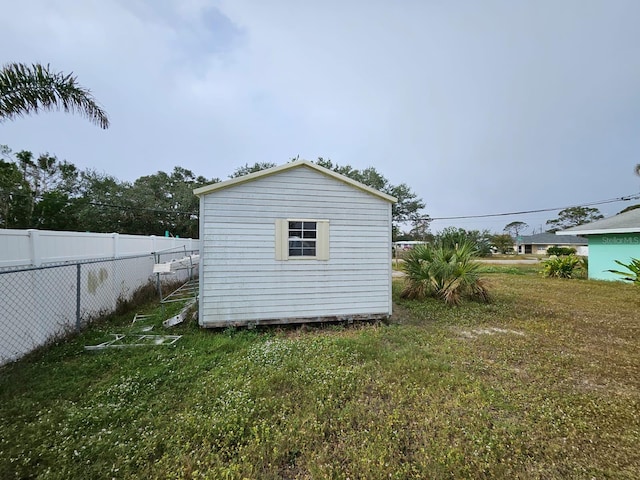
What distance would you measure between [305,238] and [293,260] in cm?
50

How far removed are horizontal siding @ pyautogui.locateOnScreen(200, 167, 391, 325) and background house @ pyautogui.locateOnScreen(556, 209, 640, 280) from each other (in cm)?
1186

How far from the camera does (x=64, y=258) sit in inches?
169

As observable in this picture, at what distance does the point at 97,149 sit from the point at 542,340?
2439 cm

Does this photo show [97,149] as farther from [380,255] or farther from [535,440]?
[535,440]

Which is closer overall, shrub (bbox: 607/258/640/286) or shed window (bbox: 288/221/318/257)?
shed window (bbox: 288/221/318/257)

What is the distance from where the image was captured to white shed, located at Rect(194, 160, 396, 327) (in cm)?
472

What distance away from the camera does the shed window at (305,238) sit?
16.3ft

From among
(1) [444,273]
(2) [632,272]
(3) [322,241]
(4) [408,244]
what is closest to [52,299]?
(3) [322,241]

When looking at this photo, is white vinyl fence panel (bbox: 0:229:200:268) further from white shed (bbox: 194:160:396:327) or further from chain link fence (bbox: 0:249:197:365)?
white shed (bbox: 194:160:396:327)

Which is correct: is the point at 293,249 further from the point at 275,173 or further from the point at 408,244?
the point at 408,244

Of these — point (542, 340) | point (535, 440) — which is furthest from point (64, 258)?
point (542, 340)

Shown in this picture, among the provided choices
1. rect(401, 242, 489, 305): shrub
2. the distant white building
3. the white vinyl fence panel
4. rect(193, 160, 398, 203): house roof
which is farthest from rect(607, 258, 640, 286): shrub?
the white vinyl fence panel

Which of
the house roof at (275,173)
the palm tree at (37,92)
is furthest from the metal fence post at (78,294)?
the palm tree at (37,92)

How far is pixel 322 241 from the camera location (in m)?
5.08
